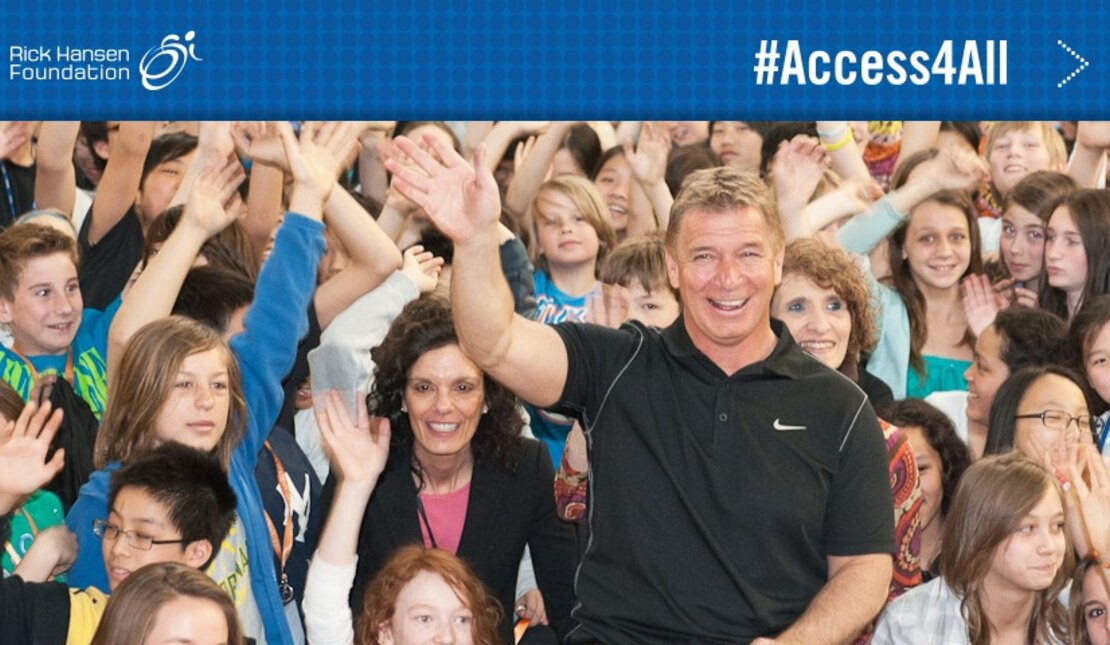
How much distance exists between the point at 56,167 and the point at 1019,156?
3.87 metres

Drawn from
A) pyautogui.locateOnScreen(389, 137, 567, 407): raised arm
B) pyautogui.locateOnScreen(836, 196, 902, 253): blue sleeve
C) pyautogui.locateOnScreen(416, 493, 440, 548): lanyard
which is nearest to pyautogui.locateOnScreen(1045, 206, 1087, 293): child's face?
pyautogui.locateOnScreen(836, 196, 902, 253): blue sleeve

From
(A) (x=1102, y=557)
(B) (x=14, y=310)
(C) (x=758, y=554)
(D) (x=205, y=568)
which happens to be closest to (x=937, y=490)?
(A) (x=1102, y=557)

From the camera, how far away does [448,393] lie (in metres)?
4.86

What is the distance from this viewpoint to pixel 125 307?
→ 16.1 ft

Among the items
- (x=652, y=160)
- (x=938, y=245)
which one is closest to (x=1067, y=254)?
(x=938, y=245)

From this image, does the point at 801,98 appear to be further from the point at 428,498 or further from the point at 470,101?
the point at 428,498

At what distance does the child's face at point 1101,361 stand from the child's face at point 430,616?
85.4 inches

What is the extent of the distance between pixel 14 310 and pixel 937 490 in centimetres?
277

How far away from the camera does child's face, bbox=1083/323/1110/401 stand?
5.27m

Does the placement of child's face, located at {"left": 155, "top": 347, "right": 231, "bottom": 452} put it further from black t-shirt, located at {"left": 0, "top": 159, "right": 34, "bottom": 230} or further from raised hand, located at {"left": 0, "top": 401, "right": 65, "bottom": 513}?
black t-shirt, located at {"left": 0, "top": 159, "right": 34, "bottom": 230}

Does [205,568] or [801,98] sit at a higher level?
[801,98]

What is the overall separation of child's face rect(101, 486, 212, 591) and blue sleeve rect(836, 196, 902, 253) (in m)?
2.98

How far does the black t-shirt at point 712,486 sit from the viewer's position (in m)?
3.74

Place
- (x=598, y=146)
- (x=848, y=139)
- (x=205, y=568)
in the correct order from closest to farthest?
(x=205, y=568) < (x=848, y=139) < (x=598, y=146)
